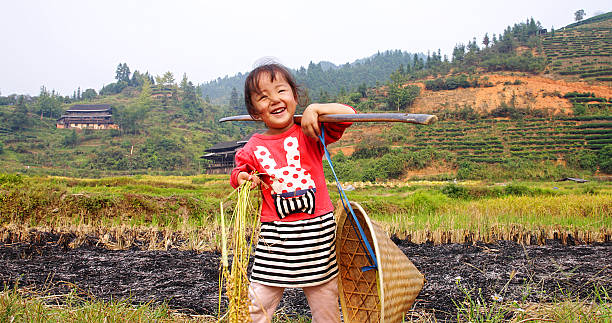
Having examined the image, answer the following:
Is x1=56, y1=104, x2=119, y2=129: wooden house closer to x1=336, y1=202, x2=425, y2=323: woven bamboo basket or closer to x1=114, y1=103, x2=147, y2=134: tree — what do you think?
x1=114, y1=103, x2=147, y2=134: tree

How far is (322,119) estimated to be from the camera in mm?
1650

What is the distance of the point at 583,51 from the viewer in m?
52.5

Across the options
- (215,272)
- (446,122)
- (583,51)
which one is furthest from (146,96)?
(215,272)

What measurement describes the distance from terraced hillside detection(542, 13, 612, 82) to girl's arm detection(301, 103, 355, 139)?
174 ft

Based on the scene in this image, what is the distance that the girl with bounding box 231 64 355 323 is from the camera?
1654mm

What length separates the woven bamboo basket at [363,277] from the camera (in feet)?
5.36

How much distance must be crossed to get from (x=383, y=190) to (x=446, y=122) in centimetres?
2397

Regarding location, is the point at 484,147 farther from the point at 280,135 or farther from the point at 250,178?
the point at 250,178

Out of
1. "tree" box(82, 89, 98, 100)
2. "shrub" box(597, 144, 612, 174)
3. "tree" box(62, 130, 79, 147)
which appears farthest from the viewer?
"tree" box(82, 89, 98, 100)

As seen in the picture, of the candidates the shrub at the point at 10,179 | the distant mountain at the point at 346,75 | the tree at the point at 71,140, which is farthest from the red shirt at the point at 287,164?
the distant mountain at the point at 346,75

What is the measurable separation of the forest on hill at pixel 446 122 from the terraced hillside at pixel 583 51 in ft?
0.41

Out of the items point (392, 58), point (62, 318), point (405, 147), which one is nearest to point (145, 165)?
point (405, 147)

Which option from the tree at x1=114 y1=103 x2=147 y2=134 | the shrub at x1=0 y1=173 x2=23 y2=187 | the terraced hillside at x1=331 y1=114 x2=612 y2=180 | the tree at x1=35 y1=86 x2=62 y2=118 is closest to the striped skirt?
the shrub at x1=0 y1=173 x2=23 y2=187

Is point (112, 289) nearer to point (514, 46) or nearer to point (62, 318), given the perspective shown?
point (62, 318)
